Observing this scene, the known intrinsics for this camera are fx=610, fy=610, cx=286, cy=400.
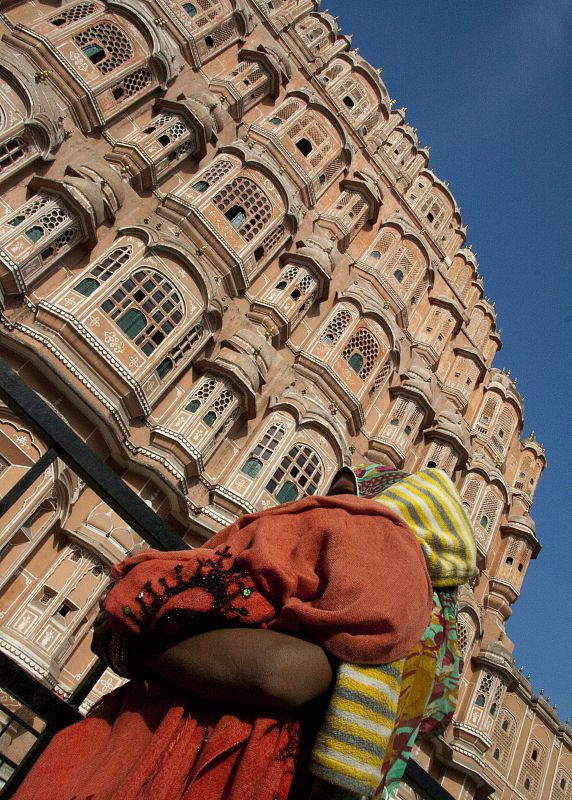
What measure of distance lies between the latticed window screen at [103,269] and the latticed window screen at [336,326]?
5.90m

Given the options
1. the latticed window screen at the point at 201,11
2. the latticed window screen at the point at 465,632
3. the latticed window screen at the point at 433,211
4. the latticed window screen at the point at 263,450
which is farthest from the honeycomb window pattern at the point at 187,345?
the latticed window screen at the point at 433,211

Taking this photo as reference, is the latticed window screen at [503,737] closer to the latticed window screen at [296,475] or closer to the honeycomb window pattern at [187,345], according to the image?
the latticed window screen at [296,475]

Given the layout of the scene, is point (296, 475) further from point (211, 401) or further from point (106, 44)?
point (106, 44)

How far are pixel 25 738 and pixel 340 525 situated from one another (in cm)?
810

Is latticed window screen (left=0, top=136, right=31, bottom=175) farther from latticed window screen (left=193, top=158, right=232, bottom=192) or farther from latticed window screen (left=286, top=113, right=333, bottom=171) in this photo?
latticed window screen (left=286, top=113, right=333, bottom=171)

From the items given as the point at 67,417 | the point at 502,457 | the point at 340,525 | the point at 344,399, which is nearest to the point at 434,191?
the point at 502,457

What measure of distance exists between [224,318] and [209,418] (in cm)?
302

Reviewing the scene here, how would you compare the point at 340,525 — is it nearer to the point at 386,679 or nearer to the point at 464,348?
the point at 386,679

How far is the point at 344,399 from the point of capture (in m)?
15.2

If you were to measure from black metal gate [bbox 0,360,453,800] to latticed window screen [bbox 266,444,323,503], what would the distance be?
32.7 ft

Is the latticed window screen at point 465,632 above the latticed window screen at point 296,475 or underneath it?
above

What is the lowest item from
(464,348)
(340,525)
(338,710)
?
(338,710)

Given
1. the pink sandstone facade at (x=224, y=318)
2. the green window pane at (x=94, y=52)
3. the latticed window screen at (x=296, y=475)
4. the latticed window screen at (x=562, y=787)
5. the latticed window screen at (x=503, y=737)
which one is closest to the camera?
the pink sandstone facade at (x=224, y=318)

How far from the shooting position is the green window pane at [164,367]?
1170 cm
